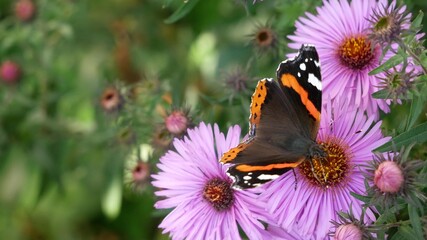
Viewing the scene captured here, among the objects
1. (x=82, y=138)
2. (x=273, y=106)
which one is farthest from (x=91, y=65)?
(x=273, y=106)

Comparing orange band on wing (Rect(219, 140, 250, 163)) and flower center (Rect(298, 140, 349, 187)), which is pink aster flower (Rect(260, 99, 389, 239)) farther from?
orange band on wing (Rect(219, 140, 250, 163))

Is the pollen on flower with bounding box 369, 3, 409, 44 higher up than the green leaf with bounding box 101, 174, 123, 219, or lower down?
lower down

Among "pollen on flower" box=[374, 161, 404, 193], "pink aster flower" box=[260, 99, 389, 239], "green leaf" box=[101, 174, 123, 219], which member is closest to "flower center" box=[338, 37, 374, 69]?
"pink aster flower" box=[260, 99, 389, 239]

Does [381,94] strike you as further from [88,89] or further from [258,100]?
[88,89]

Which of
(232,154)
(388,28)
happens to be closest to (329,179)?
(232,154)

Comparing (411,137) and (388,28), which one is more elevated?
(388,28)

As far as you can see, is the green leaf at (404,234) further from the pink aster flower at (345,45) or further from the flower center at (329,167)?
the pink aster flower at (345,45)
